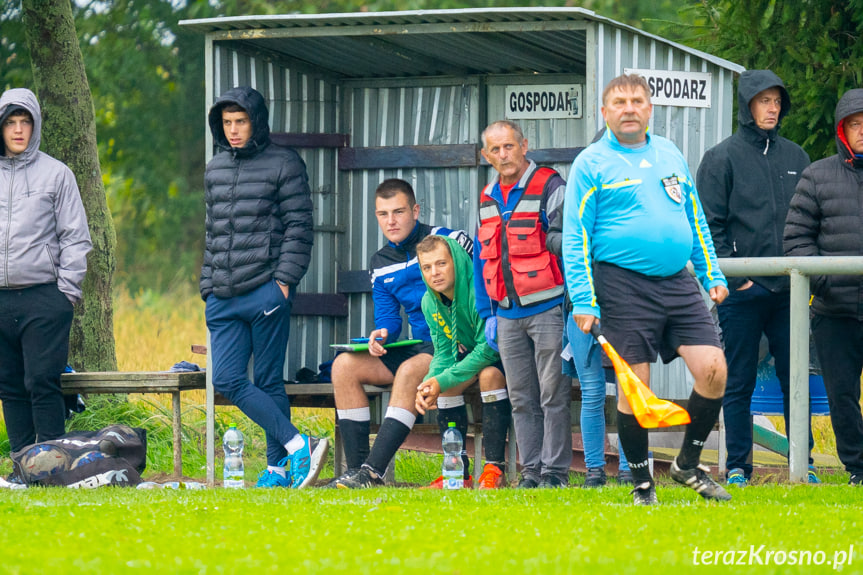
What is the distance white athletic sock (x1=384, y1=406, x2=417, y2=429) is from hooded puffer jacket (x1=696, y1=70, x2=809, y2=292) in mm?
1981

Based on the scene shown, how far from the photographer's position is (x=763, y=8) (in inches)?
396

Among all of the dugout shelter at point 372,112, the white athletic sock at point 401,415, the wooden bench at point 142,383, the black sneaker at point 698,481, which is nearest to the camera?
the black sneaker at point 698,481

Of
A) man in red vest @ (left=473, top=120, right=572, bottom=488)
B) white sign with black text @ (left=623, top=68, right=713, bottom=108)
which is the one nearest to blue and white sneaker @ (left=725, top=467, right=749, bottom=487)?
man in red vest @ (left=473, top=120, right=572, bottom=488)

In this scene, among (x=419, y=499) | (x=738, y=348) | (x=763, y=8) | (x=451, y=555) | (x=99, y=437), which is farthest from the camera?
(x=763, y=8)

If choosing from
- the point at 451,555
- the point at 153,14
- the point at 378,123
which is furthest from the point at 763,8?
the point at 153,14

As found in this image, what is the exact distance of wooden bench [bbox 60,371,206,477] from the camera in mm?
8766

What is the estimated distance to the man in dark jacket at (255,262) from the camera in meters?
8.28

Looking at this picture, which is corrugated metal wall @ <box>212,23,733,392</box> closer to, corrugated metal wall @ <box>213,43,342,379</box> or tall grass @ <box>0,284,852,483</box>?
corrugated metal wall @ <box>213,43,342,379</box>

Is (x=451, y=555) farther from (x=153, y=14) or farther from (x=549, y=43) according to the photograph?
(x=153, y=14)

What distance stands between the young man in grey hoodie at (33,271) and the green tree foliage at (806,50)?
501 centimetres

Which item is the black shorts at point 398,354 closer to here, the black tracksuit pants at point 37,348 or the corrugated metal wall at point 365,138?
the corrugated metal wall at point 365,138

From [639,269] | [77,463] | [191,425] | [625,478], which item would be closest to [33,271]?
[77,463]

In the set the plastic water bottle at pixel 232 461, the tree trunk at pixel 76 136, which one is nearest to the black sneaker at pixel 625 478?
the plastic water bottle at pixel 232 461

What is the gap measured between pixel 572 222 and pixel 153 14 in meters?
18.7
